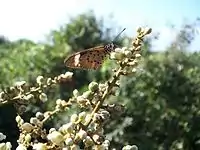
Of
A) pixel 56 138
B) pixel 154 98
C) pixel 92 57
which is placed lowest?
pixel 56 138

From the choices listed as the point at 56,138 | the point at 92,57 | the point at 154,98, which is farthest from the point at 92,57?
the point at 154,98

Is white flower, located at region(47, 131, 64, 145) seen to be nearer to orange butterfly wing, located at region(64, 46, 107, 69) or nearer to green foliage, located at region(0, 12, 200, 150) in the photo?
orange butterfly wing, located at region(64, 46, 107, 69)

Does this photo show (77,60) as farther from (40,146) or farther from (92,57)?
(40,146)

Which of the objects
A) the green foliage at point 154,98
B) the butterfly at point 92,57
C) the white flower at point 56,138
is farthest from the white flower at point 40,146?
the green foliage at point 154,98

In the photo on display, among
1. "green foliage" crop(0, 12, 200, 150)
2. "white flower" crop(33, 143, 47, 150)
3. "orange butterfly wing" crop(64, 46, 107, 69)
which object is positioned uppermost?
"green foliage" crop(0, 12, 200, 150)

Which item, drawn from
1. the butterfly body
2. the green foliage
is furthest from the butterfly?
the green foliage

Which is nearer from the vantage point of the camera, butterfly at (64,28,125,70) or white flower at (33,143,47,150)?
white flower at (33,143,47,150)

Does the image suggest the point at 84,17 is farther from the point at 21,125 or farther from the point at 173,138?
the point at 21,125

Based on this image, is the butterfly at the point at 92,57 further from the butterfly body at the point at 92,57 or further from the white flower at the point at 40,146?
the white flower at the point at 40,146
